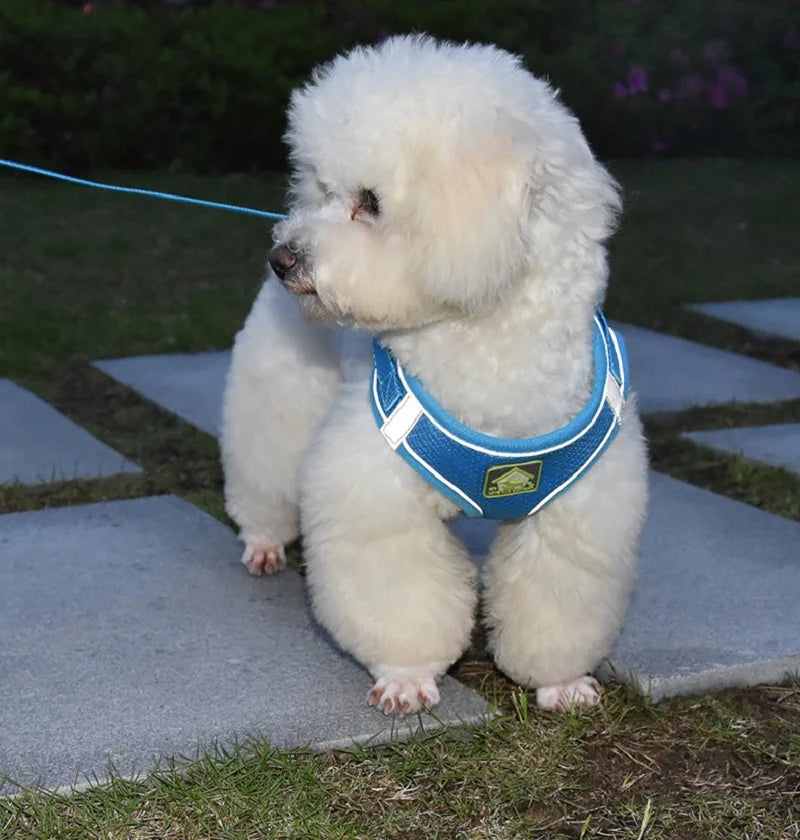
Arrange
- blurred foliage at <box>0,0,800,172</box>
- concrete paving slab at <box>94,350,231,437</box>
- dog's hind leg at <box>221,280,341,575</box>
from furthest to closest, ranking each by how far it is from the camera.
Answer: blurred foliage at <box>0,0,800,172</box>
concrete paving slab at <box>94,350,231,437</box>
dog's hind leg at <box>221,280,341,575</box>

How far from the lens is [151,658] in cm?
322

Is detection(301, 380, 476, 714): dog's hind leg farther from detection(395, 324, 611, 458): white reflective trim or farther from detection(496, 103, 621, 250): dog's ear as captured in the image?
detection(496, 103, 621, 250): dog's ear

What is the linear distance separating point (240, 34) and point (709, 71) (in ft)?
11.0

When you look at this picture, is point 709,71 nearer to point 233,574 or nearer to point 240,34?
point 240,34

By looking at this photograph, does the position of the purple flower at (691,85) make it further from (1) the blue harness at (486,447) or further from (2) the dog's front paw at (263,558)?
(1) the blue harness at (486,447)

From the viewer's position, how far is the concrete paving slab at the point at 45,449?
4.33 m

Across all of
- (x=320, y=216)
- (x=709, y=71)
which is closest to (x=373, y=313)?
(x=320, y=216)

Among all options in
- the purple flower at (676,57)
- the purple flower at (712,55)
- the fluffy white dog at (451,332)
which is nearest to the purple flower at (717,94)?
the purple flower at (712,55)

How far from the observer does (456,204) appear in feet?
8.65

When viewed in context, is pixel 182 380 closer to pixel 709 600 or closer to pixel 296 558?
pixel 296 558

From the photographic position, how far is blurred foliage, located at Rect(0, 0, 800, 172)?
9.54 metres

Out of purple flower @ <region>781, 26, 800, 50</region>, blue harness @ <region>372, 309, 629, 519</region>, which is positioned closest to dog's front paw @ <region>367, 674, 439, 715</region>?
blue harness @ <region>372, 309, 629, 519</region>

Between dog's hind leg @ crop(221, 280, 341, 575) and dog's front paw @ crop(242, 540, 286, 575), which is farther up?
dog's hind leg @ crop(221, 280, 341, 575)

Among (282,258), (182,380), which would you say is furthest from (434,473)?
(182,380)
